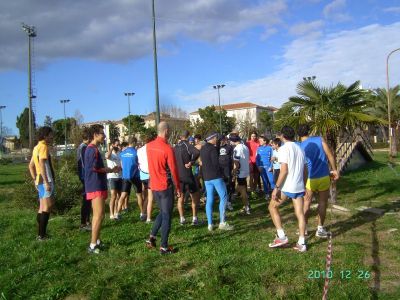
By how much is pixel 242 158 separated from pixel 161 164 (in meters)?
3.78

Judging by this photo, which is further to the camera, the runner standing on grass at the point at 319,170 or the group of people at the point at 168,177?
the runner standing on grass at the point at 319,170

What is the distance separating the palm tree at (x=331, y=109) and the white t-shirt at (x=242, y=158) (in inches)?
60.8

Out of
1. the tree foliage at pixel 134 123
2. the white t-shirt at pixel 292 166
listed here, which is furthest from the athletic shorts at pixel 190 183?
the tree foliage at pixel 134 123

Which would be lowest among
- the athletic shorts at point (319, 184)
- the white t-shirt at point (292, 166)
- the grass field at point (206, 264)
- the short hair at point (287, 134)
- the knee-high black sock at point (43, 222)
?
the grass field at point (206, 264)

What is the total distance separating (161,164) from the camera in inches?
232

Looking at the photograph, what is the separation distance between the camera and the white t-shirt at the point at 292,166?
588cm

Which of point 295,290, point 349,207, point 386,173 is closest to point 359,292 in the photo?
point 295,290

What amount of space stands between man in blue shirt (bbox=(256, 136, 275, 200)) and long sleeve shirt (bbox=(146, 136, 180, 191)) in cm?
527

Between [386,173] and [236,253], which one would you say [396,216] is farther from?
[386,173]

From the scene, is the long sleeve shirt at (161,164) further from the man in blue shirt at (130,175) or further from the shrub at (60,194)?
the shrub at (60,194)

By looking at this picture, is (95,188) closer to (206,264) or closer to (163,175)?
(163,175)

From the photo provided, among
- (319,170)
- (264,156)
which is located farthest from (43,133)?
(264,156)

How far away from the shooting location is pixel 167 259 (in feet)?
18.4

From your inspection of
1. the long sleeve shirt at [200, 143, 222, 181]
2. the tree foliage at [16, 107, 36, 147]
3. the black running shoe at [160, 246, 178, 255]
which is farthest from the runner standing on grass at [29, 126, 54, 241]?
the tree foliage at [16, 107, 36, 147]
